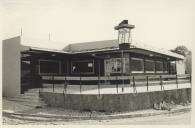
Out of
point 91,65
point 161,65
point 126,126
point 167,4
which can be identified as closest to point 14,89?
point 91,65

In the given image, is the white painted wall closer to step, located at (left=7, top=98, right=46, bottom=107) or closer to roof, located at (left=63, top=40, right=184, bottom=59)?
roof, located at (left=63, top=40, right=184, bottom=59)

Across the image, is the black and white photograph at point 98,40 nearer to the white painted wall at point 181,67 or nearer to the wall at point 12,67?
the wall at point 12,67

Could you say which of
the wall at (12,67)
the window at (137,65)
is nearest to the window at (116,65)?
the window at (137,65)

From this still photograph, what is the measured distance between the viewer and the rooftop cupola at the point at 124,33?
768cm

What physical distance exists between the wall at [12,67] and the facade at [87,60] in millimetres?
30

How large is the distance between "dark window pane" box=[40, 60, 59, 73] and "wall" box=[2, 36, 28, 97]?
5.46 feet

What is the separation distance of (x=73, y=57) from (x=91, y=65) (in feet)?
2.64

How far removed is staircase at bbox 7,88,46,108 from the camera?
862cm

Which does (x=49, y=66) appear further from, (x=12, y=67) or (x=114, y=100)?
(x=114, y=100)

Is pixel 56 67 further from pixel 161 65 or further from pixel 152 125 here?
pixel 152 125

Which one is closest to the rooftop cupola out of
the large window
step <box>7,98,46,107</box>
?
the large window

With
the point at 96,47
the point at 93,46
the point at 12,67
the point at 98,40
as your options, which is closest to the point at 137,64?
the point at 96,47

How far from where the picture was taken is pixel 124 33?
889 cm

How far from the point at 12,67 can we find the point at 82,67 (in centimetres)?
368
